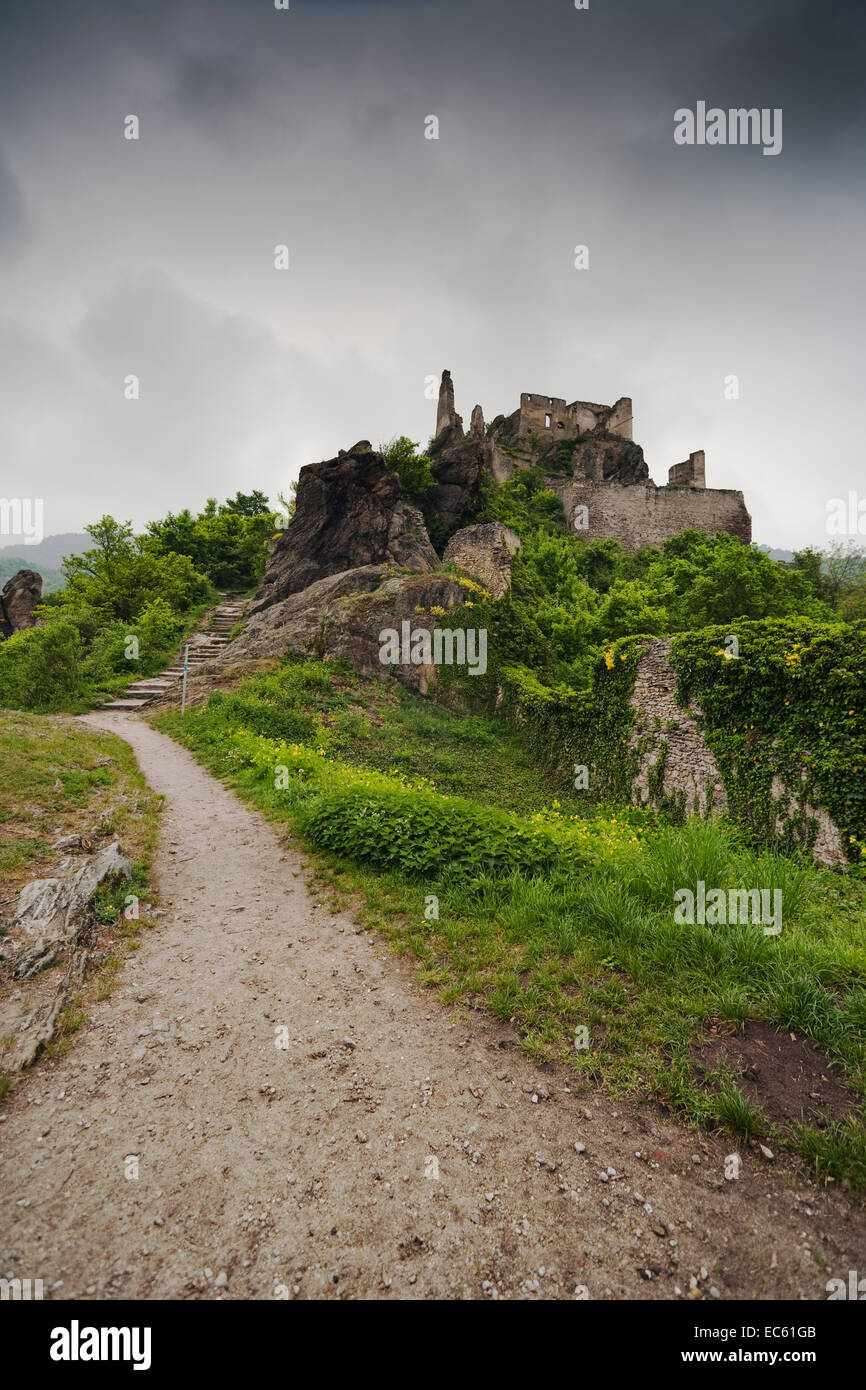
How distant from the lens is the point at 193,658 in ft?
72.6

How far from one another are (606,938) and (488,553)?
20.0 meters

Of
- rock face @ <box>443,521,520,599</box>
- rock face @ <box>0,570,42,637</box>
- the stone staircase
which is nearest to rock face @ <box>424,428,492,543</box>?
rock face @ <box>443,521,520,599</box>

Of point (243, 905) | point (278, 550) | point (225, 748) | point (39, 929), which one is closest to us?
point (39, 929)

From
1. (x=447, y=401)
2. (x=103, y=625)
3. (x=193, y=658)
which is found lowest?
(x=193, y=658)

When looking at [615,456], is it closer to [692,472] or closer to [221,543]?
[692,472]

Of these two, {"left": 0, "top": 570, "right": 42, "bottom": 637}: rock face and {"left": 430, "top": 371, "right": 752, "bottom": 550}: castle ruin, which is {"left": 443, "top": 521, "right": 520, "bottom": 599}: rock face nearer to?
{"left": 430, "top": 371, "right": 752, "bottom": 550}: castle ruin

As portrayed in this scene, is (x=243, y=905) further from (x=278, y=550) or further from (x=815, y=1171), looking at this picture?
(x=278, y=550)

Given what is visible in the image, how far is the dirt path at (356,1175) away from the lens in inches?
86.7

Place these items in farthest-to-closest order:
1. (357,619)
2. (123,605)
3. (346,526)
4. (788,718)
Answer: (123,605) → (346,526) → (357,619) → (788,718)

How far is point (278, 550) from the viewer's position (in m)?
26.4

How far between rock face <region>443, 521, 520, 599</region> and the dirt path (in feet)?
62.1

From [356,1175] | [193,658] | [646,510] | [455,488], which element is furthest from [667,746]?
[646,510]

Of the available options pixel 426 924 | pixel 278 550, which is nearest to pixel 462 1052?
pixel 426 924

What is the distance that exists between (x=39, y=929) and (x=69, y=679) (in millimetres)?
15024
